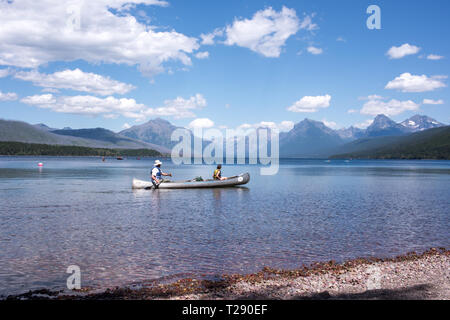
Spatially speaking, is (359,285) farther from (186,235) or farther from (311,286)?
(186,235)

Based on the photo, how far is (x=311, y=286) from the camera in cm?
1252

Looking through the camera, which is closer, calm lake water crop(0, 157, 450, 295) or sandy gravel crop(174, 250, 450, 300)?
sandy gravel crop(174, 250, 450, 300)

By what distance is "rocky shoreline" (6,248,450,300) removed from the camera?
38.3ft

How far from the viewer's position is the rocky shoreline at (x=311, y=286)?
11.7m

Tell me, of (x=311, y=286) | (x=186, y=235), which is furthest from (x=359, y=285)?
(x=186, y=235)

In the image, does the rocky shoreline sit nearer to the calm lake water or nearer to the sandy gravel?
the sandy gravel

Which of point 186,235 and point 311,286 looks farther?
point 186,235

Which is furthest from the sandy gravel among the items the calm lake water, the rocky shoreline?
the calm lake water

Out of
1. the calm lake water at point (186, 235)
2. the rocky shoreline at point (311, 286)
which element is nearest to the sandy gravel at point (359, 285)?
the rocky shoreline at point (311, 286)

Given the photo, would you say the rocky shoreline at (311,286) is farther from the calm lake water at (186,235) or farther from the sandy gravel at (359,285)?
the calm lake water at (186,235)
